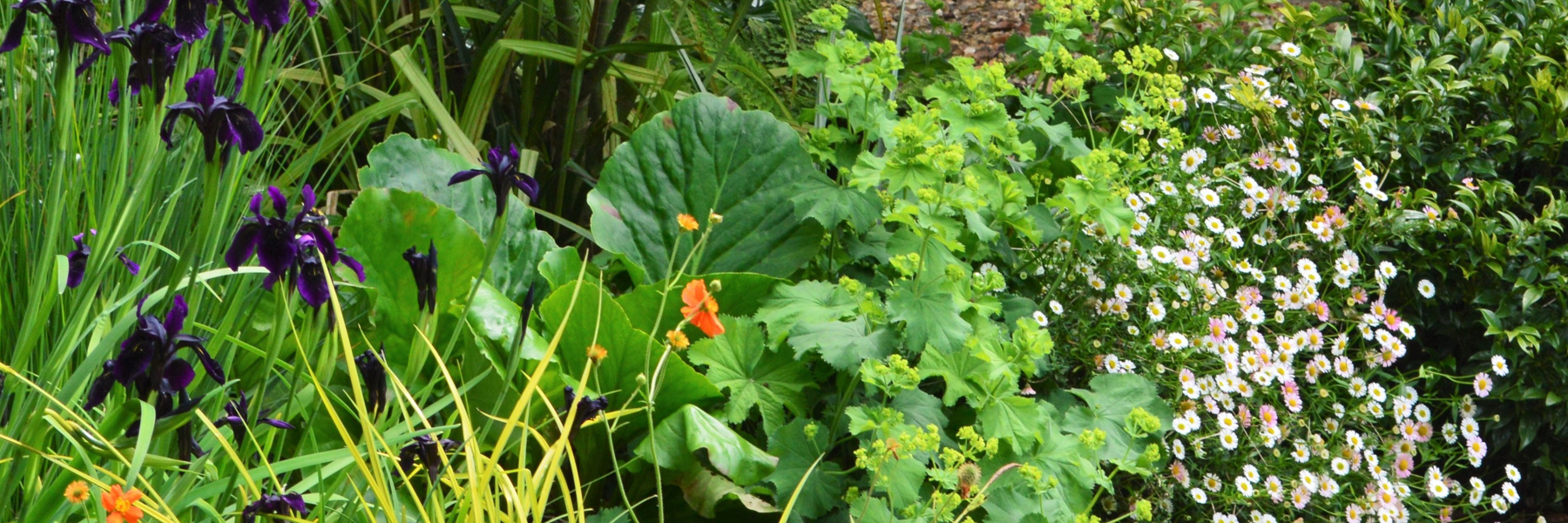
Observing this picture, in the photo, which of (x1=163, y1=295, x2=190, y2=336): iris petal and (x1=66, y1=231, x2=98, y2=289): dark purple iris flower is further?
(x1=66, y1=231, x2=98, y2=289): dark purple iris flower

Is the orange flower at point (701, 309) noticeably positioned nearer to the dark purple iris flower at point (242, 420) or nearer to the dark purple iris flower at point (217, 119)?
the dark purple iris flower at point (242, 420)

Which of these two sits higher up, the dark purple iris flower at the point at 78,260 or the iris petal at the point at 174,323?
the iris petal at the point at 174,323

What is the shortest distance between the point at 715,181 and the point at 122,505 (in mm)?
1422

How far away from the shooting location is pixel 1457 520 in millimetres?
2717

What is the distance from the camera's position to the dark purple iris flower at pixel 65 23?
36.4 inches

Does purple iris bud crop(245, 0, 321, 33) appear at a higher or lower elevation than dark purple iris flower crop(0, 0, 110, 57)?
lower

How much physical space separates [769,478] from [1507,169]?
93.7 inches

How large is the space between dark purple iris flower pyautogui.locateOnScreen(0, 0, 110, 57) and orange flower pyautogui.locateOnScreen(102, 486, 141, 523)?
36cm

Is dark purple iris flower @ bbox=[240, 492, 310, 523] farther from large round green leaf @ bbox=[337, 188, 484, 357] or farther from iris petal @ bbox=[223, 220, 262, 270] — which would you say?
large round green leaf @ bbox=[337, 188, 484, 357]

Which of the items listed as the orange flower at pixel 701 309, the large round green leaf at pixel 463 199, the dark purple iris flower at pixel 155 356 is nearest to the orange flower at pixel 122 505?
the dark purple iris flower at pixel 155 356

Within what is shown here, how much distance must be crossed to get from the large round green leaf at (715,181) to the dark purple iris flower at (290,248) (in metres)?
1.18

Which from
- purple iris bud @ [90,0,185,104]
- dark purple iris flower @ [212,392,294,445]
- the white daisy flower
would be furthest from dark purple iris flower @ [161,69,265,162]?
the white daisy flower

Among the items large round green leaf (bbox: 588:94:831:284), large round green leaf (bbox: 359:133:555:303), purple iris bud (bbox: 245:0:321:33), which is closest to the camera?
purple iris bud (bbox: 245:0:321:33)

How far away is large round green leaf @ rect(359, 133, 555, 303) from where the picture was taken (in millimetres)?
2100
